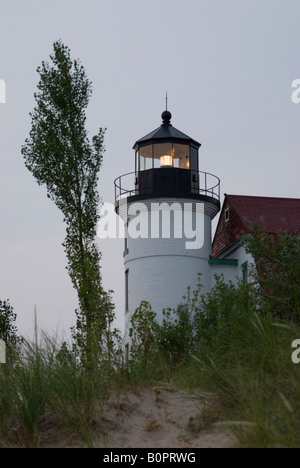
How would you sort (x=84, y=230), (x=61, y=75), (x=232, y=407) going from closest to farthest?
(x=232, y=407)
(x=84, y=230)
(x=61, y=75)

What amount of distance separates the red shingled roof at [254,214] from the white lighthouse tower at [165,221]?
1.01 m

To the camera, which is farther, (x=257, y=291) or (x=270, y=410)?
(x=257, y=291)

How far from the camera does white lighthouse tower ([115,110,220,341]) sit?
2873cm

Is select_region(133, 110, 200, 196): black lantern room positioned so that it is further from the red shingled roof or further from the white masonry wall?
the red shingled roof

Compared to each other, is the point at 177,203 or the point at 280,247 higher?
the point at 177,203

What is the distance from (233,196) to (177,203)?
3462 millimetres

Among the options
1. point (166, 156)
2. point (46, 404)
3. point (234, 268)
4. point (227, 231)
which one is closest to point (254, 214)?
point (227, 231)

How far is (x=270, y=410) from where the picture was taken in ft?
22.8

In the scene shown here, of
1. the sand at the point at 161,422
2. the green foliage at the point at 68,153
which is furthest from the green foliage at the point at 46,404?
the green foliage at the point at 68,153

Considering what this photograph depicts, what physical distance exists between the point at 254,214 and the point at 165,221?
3894mm

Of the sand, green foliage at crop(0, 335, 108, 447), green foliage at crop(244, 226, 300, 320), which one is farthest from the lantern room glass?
green foliage at crop(0, 335, 108, 447)
